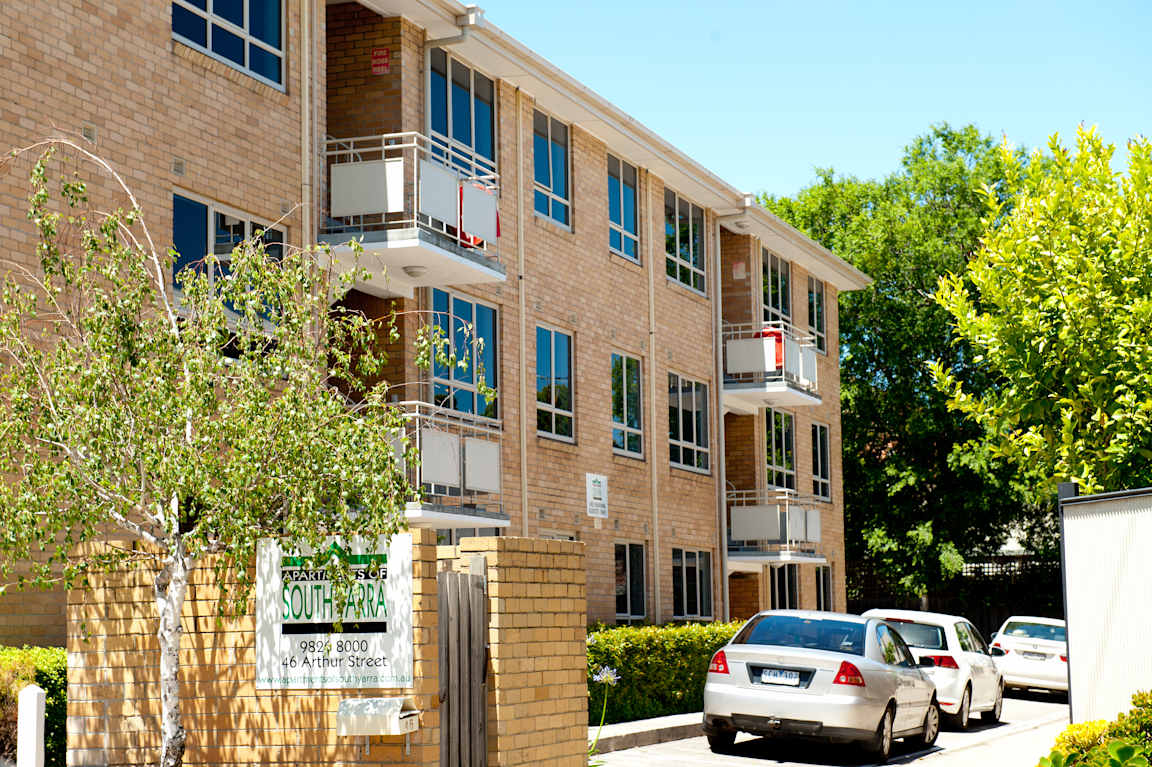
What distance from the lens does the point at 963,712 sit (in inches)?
805

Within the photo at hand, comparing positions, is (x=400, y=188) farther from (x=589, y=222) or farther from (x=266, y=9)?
(x=589, y=222)

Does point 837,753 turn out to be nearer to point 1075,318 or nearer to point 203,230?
point 1075,318

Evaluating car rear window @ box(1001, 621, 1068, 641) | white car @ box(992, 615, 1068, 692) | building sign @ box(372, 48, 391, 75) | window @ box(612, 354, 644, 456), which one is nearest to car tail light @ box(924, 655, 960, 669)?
window @ box(612, 354, 644, 456)

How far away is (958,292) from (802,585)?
50.8ft

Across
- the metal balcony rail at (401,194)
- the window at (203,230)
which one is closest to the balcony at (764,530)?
the metal balcony rail at (401,194)

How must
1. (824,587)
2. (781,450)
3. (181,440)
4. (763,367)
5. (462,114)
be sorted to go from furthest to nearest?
1. (824,587)
2. (781,450)
3. (763,367)
4. (462,114)
5. (181,440)

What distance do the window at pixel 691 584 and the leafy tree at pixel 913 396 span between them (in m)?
15.3

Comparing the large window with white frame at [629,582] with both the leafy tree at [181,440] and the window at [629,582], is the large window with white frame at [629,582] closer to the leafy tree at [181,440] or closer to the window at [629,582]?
the window at [629,582]

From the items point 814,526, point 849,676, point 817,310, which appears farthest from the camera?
point 817,310

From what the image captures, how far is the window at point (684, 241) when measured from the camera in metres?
28.0

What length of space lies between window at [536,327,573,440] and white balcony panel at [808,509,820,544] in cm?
999

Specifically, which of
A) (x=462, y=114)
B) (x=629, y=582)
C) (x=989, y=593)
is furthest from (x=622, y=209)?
(x=989, y=593)

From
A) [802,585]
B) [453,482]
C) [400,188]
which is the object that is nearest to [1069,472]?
[453,482]

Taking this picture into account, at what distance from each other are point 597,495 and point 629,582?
201 cm
